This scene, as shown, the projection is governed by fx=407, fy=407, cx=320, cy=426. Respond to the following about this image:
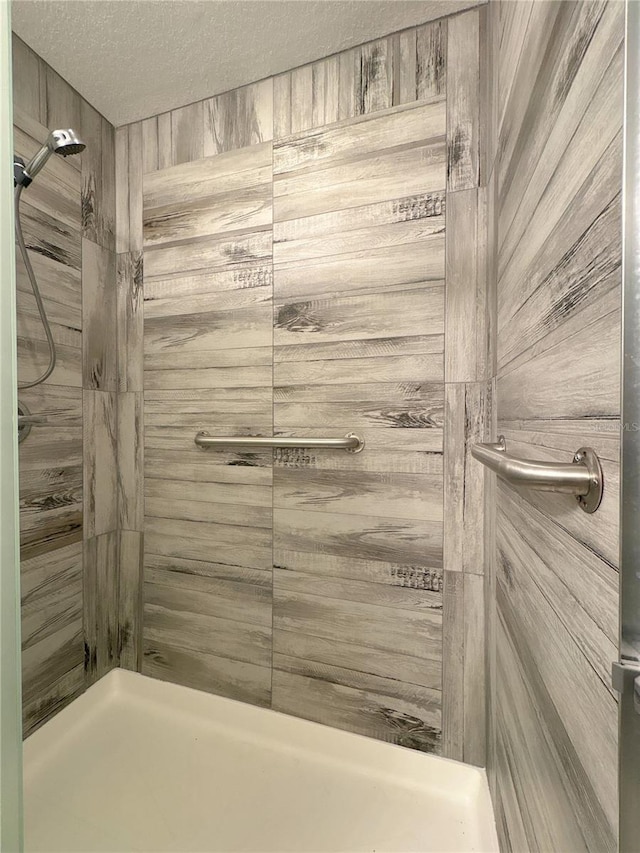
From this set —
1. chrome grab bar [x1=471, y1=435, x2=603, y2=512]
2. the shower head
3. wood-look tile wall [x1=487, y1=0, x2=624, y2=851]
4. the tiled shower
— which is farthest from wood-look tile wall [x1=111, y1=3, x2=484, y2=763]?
chrome grab bar [x1=471, y1=435, x2=603, y2=512]

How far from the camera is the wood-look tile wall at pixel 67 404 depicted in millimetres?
1188

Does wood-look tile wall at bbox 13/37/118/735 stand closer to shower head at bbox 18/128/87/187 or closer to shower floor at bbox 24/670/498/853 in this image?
shower floor at bbox 24/670/498/853

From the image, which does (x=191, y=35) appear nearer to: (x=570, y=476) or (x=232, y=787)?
(x=570, y=476)

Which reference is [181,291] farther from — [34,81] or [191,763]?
[191,763]

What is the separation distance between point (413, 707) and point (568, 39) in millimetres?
1399

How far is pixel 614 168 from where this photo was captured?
1.15 ft

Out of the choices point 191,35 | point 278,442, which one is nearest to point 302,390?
point 278,442

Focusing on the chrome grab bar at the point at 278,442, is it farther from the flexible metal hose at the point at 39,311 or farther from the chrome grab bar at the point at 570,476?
the chrome grab bar at the point at 570,476

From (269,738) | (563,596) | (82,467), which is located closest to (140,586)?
(82,467)

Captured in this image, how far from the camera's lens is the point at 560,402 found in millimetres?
501

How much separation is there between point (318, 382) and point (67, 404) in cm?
82

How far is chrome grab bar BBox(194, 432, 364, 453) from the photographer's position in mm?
1165

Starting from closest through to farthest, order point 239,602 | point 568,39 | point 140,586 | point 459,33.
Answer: point 568,39 → point 459,33 → point 239,602 → point 140,586

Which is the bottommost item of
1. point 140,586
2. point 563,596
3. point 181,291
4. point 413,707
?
point 413,707
